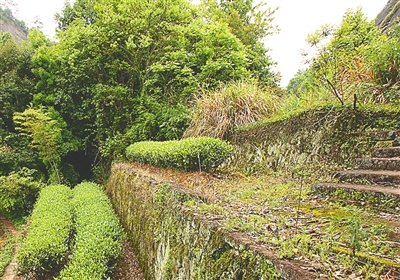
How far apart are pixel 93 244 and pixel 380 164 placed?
173 inches

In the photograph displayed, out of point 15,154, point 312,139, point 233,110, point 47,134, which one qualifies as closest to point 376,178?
point 312,139

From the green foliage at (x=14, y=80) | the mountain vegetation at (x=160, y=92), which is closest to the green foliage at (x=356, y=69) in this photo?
the mountain vegetation at (x=160, y=92)

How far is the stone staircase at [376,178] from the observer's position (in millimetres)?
2051

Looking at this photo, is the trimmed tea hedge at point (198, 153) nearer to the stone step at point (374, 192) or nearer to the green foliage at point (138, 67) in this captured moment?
the stone step at point (374, 192)

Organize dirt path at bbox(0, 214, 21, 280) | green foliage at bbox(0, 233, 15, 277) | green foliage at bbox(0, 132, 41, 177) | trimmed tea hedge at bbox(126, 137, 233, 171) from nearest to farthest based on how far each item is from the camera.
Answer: trimmed tea hedge at bbox(126, 137, 233, 171)
dirt path at bbox(0, 214, 21, 280)
green foliage at bbox(0, 233, 15, 277)
green foliage at bbox(0, 132, 41, 177)

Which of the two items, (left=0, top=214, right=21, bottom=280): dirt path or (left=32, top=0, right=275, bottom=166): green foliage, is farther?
(left=32, top=0, right=275, bottom=166): green foliage

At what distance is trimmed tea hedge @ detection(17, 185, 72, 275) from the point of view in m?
4.48

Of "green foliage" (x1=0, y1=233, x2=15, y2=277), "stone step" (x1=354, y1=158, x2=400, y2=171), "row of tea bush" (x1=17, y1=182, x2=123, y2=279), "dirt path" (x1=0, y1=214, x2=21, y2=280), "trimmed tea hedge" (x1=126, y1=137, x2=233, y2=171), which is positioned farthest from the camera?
"green foliage" (x1=0, y1=233, x2=15, y2=277)

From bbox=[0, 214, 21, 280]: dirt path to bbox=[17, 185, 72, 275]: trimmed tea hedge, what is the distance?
29.4 inches

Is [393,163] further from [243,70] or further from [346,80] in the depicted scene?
[243,70]

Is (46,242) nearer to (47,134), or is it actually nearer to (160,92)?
(160,92)

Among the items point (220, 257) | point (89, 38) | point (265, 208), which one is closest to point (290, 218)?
point (265, 208)

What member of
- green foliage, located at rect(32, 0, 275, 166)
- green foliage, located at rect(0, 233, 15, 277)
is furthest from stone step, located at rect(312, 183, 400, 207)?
green foliage, located at rect(0, 233, 15, 277)

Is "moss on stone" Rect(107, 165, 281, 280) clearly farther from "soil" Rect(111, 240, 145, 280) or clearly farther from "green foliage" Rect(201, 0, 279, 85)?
"green foliage" Rect(201, 0, 279, 85)
